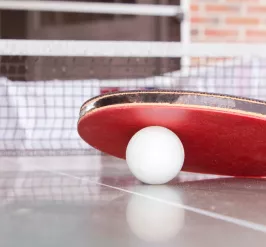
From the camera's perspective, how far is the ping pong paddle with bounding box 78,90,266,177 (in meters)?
0.92

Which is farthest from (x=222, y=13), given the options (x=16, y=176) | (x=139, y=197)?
(x=139, y=197)

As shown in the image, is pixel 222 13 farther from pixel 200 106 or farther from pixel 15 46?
pixel 200 106

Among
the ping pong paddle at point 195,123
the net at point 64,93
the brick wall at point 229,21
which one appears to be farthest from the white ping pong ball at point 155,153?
the brick wall at point 229,21

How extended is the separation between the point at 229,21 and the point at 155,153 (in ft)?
7.56

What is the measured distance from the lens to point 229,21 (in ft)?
10.3

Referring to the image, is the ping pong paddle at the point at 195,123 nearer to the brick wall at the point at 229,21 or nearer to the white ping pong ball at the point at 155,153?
the white ping pong ball at the point at 155,153

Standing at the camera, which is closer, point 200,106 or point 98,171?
point 200,106

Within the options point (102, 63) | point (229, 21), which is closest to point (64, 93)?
point (102, 63)

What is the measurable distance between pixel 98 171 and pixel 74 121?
3.69 feet

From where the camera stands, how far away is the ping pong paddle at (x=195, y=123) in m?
0.92

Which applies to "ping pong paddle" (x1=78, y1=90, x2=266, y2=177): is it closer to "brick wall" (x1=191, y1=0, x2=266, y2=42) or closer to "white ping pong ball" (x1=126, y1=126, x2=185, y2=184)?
"white ping pong ball" (x1=126, y1=126, x2=185, y2=184)

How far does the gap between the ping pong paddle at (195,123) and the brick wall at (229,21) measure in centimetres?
205

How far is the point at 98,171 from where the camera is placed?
1450mm

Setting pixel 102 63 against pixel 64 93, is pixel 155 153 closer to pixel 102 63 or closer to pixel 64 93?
pixel 64 93
